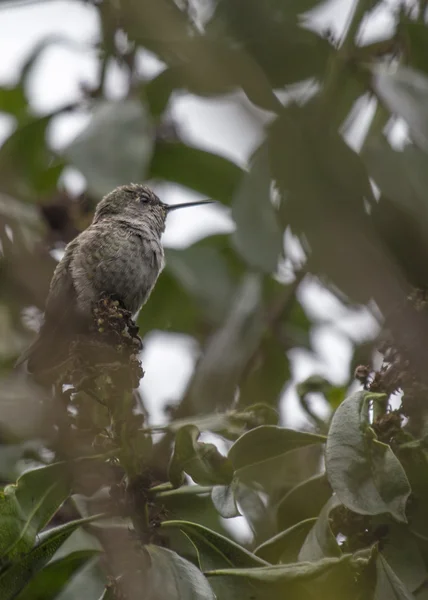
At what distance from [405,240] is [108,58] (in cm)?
287

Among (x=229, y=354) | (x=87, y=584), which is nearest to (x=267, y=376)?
(x=229, y=354)

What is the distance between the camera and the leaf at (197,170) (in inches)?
191

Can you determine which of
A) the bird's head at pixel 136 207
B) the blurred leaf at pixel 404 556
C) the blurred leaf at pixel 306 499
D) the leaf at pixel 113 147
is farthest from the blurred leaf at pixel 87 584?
the bird's head at pixel 136 207

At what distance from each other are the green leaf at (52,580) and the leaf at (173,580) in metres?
0.66

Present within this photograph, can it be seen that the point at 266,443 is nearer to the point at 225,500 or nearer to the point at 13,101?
the point at 225,500

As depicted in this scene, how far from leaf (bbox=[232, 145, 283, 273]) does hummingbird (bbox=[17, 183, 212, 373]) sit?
0.57 m

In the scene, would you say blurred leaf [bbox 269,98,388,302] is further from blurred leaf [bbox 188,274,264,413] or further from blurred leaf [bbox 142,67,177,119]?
blurred leaf [bbox 142,67,177,119]

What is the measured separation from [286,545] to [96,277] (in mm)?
1776

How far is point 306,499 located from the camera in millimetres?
2969

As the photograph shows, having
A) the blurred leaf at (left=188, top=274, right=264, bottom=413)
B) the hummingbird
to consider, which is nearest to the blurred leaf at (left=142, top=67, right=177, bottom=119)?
the hummingbird

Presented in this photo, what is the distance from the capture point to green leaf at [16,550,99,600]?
126 inches

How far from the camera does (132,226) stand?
187 inches

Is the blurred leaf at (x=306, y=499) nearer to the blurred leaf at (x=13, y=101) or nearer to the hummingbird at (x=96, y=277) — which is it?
the hummingbird at (x=96, y=277)

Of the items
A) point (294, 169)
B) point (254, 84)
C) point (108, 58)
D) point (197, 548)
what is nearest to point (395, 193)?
point (294, 169)
